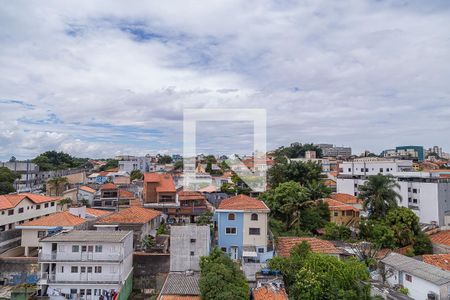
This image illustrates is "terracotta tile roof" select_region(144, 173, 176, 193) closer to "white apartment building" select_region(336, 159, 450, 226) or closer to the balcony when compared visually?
the balcony

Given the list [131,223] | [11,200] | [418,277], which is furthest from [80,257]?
[418,277]

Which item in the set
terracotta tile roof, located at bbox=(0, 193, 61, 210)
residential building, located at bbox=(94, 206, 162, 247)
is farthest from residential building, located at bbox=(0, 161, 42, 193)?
residential building, located at bbox=(94, 206, 162, 247)

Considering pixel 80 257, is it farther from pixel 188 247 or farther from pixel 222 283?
pixel 222 283

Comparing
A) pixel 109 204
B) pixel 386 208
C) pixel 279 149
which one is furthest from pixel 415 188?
pixel 279 149

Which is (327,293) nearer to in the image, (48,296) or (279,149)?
(48,296)

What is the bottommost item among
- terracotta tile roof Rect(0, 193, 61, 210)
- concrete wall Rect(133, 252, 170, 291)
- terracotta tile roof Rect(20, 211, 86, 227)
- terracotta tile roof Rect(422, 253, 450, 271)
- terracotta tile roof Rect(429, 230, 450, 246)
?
concrete wall Rect(133, 252, 170, 291)
